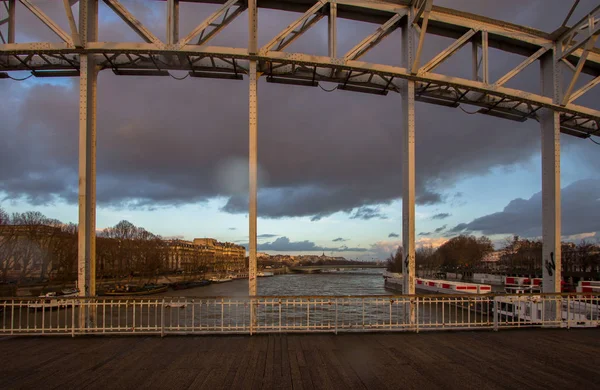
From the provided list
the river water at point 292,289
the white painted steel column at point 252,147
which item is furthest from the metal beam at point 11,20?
the river water at point 292,289

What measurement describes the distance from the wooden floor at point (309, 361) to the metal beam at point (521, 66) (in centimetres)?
690

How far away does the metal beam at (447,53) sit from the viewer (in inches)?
403

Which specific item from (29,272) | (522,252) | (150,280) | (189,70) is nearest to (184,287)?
(150,280)

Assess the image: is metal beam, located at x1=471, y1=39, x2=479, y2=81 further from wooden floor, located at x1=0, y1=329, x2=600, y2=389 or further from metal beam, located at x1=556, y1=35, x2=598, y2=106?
wooden floor, located at x1=0, y1=329, x2=600, y2=389

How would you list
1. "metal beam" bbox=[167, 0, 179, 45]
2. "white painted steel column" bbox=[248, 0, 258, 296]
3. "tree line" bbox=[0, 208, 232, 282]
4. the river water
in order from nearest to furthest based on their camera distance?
"white painted steel column" bbox=[248, 0, 258, 296] < "metal beam" bbox=[167, 0, 179, 45] < "tree line" bbox=[0, 208, 232, 282] < the river water

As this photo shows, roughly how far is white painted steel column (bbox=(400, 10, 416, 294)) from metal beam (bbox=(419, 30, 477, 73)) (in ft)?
1.63

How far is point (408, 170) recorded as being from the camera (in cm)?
1012

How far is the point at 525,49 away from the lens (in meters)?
11.8

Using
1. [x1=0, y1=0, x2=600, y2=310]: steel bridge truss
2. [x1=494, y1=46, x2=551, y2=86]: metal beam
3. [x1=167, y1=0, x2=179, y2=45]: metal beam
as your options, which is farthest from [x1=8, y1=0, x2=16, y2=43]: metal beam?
[x1=494, y1=46, x2=551, y2=86]: metal beam

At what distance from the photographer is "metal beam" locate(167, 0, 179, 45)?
9648mm

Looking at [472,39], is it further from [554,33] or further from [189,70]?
[189,70]

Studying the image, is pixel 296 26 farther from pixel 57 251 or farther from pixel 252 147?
pixel 57 251

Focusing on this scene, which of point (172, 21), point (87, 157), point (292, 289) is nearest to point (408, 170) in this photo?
point (172, 21)

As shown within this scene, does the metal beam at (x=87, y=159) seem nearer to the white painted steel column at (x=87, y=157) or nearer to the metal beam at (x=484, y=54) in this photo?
the white painted steel column at (x=87, y=157)
